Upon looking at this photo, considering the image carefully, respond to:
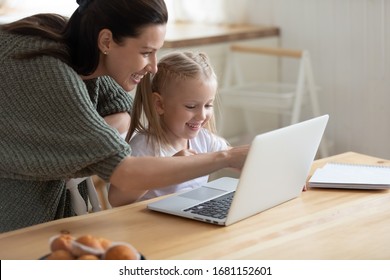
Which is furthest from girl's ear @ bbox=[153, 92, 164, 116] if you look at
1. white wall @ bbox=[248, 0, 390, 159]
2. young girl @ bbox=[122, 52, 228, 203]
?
white wall @ bbox=[248, 0, 390, 159]

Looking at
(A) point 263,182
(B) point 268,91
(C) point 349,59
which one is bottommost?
(B) point 268,91

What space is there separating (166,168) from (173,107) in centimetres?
42

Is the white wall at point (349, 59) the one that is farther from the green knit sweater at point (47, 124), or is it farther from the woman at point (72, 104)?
the green knit sweater at point (47, 124)

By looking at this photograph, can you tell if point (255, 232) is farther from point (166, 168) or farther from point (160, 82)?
point (160, 82)

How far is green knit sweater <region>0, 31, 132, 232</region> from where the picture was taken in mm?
1767

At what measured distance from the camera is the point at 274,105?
3.68 metres

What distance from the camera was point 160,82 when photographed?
2.21 meters

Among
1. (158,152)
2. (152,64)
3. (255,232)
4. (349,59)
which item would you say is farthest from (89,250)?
(349,59)

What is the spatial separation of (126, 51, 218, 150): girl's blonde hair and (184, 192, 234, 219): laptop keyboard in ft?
1.28

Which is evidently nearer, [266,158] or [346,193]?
[266,158]
